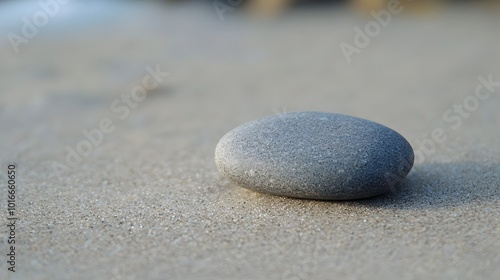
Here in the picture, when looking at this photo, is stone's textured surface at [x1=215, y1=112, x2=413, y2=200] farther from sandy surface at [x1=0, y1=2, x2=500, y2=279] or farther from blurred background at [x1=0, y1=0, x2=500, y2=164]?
blurred background at [x1=0, y1=0, x2=500, y2=164]

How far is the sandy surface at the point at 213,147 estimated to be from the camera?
2510mm

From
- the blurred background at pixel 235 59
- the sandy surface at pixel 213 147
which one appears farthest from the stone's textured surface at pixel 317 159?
the blurred background at pixel 235 59

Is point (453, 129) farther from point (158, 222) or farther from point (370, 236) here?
point (158, 222)

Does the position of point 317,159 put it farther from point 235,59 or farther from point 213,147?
point 235,59

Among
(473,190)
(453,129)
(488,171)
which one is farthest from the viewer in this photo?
(453,129)

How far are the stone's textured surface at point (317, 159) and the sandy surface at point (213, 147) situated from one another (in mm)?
116

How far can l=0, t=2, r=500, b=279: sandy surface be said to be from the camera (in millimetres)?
2510

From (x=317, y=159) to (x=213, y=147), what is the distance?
1.44 meters

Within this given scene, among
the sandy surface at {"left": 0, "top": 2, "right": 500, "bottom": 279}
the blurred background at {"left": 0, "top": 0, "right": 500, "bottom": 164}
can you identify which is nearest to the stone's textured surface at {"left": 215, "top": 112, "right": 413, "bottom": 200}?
the sandy surface at {"left": 0, "top": 2, "right": 500, "bottom": 279}

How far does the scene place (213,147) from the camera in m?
4.24

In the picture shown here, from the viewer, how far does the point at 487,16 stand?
861 centimetres

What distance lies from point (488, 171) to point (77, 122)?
3.29m

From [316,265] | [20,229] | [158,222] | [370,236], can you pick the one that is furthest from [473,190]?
[20,229]

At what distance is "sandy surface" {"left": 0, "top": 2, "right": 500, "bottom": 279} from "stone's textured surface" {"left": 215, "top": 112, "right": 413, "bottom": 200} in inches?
4.5
